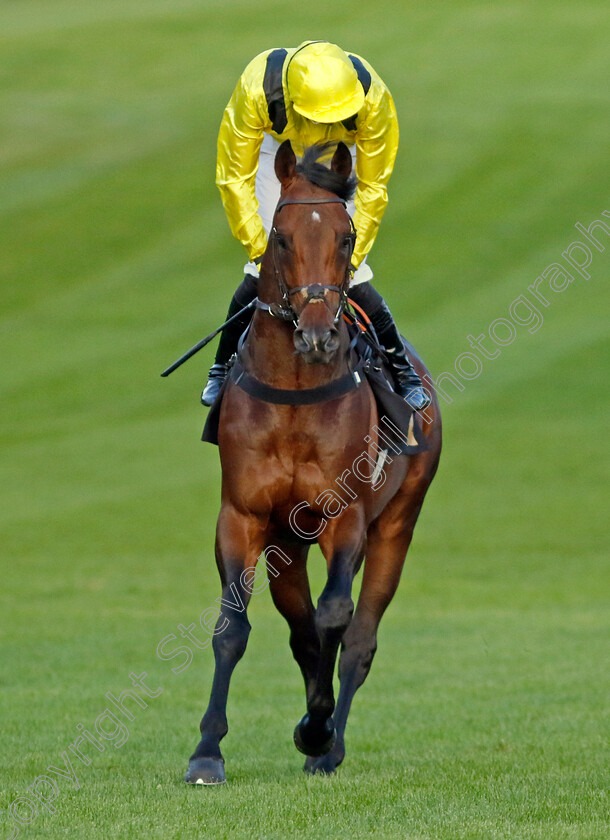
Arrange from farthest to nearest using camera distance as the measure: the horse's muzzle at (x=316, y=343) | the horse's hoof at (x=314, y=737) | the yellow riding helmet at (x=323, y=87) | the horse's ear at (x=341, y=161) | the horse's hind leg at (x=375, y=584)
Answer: the horse's hind leg at (x=375, y=584), the horse's hoof at (x=314, y=737), the horse's ear at (x=341, y=161), the yellow riding helmet at (x=323, y=87), the horse's muzzle at (x=316, y=343)

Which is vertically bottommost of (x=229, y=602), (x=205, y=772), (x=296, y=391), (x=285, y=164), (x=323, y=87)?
(x=205, y=772)

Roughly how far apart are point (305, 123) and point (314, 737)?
10.1 feet

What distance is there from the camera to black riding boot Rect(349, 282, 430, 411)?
7406 mm

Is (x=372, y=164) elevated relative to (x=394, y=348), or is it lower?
elevated

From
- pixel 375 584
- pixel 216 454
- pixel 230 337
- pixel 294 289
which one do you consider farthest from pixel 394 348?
pixel 216 454

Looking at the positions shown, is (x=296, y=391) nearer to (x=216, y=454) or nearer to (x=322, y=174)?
(x=322, y=174)

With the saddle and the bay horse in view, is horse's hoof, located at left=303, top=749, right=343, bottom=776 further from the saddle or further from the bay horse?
the saddle

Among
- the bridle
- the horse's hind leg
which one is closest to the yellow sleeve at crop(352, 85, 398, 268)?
the bridle

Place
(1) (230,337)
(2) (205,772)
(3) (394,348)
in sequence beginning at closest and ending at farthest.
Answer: (2) (205,772) < (1) (230,337) < (3) (394,348)

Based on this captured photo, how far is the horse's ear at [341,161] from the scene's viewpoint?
21.1 feet

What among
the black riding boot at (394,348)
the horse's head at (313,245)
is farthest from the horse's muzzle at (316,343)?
the black riding boot at (394,348)

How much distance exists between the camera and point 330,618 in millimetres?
6336

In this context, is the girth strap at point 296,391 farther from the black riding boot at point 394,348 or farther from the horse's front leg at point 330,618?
the black riding boot at point 394,348

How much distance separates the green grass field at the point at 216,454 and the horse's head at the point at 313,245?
209cm
